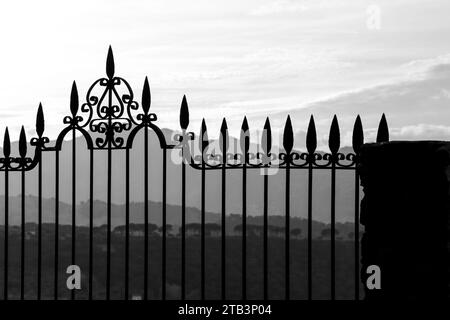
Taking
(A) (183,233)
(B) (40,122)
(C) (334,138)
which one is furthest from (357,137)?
(B) (40,122)

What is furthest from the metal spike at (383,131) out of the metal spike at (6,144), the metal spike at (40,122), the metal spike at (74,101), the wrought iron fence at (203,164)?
the metal spike at (6,144)

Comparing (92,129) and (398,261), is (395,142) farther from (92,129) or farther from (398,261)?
(92,129)

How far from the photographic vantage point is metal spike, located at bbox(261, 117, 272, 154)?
29.2 ft

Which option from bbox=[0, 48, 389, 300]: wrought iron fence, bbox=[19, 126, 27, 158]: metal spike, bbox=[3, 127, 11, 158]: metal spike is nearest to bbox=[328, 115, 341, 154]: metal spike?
bbox=[0, 48, 389, 300]: wrought iron fence

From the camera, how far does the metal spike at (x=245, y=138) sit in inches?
351

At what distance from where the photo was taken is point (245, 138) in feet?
29.3

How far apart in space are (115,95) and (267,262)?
9.16 ft

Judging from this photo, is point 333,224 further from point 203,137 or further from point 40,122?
point 40,122

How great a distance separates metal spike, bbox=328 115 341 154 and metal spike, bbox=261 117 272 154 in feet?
2.39

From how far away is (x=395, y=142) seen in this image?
7832 mm

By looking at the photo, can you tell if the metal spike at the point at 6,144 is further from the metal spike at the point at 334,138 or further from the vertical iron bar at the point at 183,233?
the metal spike at the point at 334,138

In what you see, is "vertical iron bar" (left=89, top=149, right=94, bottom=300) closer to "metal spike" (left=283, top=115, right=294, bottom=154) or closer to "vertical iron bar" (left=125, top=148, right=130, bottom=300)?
"vertical iron bar" (left=125, top=148, right=130, bottom=300)

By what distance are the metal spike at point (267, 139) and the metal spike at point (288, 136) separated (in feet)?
0.59
